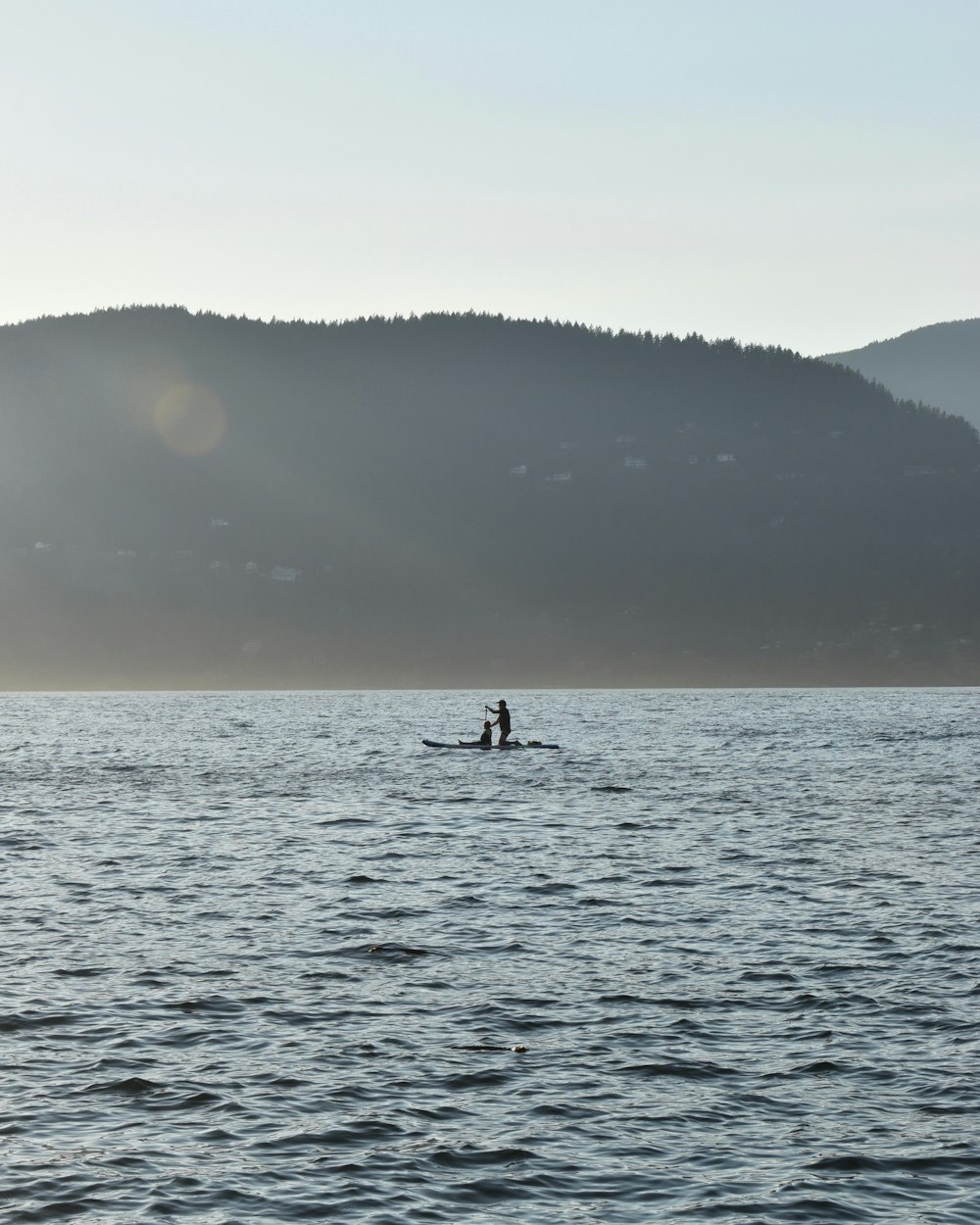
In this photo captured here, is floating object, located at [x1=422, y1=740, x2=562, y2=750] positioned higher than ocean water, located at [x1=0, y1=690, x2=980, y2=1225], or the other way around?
floating object, located at [x1=422, y1=740, x2=562, y2=750]

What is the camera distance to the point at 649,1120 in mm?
17000

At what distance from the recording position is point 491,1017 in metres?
21.3

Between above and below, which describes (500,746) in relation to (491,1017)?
above

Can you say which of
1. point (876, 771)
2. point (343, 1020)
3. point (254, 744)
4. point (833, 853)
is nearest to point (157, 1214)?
point (343, 1020)

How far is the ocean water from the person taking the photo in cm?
1524

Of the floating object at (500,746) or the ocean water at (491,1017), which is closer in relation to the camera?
the ocean water at (491,1017)

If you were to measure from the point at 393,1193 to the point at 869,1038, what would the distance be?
796 centimetres

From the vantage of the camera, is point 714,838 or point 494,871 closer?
point 494,871

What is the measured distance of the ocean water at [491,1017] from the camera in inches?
600

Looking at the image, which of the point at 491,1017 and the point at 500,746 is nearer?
the point at 491,1017

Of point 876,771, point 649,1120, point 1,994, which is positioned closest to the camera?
point 649,1120

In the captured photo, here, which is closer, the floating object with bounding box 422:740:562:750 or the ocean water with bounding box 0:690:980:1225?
the ocean water with bounding box 0:690:980:1225

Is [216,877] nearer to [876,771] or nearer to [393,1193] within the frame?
[393,1193]

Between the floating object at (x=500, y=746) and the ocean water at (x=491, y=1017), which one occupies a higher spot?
the floating object at (x=500, y=746)
